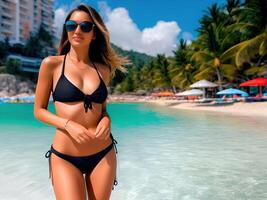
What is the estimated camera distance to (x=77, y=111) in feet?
6.23

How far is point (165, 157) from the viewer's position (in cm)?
812

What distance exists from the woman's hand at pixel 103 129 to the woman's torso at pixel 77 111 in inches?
1.5

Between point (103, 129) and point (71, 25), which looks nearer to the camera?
point (103, 129)

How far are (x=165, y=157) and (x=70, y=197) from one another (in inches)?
257

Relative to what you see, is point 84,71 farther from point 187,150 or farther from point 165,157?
point 187,150

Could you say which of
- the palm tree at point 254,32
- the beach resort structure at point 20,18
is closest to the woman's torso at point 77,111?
the palm tree at point 254,32

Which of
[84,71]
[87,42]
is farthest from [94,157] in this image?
[87,42]

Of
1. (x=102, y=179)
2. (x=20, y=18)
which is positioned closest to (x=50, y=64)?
(x=102, y=179)

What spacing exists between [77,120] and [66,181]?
37cm

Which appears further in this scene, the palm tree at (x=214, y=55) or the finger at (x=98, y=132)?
the palm tree at (x=214, y=55)

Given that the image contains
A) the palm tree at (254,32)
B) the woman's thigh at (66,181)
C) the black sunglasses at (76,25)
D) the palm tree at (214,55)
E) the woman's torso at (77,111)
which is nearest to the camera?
the woman's thigh at (66,181)

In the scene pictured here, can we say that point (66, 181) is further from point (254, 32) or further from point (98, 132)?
point (254, 32)

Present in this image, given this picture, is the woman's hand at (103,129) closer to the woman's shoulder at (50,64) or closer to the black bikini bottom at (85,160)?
the black bikini bottom at (85,160)

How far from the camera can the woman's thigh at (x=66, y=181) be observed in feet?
5.87
